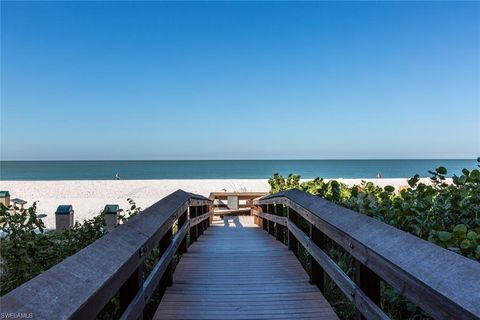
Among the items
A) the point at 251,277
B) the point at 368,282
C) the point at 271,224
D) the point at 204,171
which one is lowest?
the point at 204,171

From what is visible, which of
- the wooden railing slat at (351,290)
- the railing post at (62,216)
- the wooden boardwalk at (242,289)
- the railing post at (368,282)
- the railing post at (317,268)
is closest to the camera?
the wooden railing slat at (351,290)

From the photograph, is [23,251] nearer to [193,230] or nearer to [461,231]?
[461,231]

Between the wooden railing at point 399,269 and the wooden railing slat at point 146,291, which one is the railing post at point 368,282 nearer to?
the wooden railing at point 399,269

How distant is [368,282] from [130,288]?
1.48 meters

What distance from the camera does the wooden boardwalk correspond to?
3127 mm

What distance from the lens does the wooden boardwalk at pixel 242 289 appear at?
313cm

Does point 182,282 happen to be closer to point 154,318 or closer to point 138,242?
point 154,318

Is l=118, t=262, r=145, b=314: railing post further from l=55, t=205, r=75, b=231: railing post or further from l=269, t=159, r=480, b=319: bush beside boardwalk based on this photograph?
l=55, t=205, r=75, b=231: railing post

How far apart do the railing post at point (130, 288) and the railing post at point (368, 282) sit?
141cm

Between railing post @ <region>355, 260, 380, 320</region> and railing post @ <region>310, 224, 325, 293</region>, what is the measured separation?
1305mm

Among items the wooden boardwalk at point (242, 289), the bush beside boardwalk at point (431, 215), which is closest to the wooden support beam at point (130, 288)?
the wooden boardwalk at point (242, 289)

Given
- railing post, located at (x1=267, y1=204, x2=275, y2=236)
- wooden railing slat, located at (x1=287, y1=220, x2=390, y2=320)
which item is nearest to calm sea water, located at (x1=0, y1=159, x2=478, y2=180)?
railing post, located at (x1=267, y1=204, x2=275, y2=236)

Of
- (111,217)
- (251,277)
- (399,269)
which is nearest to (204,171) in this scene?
(111,217)

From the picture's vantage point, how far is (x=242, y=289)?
147 inches
